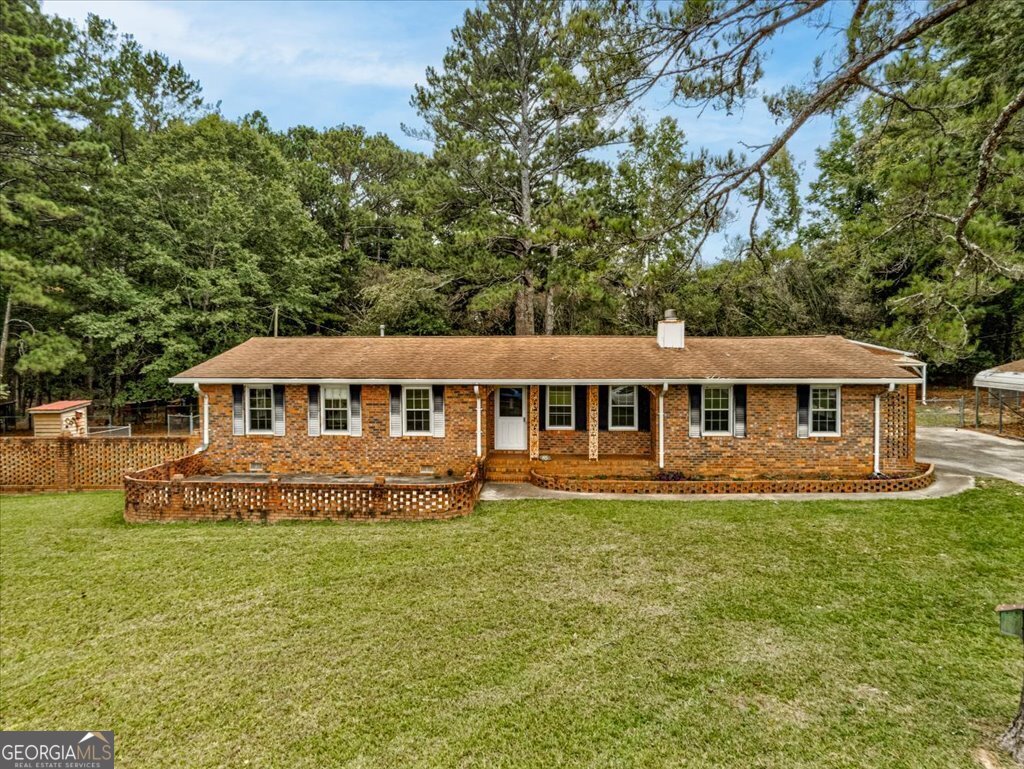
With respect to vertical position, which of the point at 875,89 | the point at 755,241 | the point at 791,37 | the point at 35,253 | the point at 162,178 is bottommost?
the point at 755,241

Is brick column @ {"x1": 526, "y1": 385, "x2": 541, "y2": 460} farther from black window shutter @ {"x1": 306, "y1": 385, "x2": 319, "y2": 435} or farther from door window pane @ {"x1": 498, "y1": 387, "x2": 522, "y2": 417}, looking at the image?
black window shutter @ {"x1": 306, "y1": 385, "x2": 319, "y2": 435}

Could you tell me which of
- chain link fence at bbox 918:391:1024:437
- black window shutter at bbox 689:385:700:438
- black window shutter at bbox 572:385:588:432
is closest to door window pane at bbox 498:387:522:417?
black window shutter at bbox 572:385:588:432

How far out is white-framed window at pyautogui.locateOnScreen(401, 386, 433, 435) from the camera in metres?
12.2

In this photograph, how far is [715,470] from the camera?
38.2ft

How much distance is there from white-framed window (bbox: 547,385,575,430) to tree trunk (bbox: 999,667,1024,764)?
9805mm

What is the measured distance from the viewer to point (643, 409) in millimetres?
12703

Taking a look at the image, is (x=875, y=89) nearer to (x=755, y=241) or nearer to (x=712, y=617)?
(x=755, y=241)

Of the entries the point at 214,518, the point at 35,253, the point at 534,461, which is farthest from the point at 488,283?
the point at 35,253

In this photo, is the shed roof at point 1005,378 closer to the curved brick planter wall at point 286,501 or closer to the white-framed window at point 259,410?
the curved brick planter wall at point 286,501

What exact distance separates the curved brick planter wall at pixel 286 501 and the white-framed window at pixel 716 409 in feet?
20.4

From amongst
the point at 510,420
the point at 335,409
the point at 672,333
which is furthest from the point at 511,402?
the point at 672,333

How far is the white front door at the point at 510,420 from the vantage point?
13141 millimetres

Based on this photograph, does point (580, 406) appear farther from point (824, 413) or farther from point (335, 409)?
point (335, 409)

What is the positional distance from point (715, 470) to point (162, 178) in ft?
75.3
